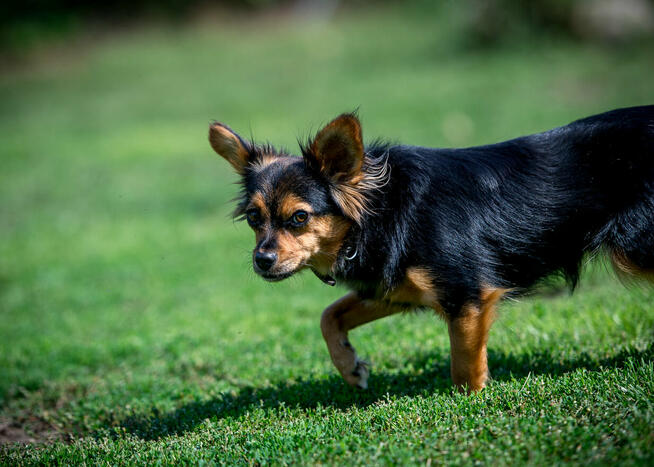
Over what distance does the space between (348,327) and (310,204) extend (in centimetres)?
113

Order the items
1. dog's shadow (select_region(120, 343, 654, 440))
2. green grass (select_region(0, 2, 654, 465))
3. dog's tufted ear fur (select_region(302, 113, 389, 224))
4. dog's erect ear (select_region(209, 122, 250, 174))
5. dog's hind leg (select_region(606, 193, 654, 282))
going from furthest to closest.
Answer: dog's erect ear (select_region(209, 122, 250, 174)) → dog's shadow (select_region(120, 343, 654, 440)) → dog's tufted ear fur (select_region(302, 113, 389, 224)) → dog's hind leg (select_region(606, 193, 654, 282)) → green grass (select_region(0, 2, 654, 465))

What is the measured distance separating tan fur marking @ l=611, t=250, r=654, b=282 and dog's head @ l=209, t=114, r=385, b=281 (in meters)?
1.77

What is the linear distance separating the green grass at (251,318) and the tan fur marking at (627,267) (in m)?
0.63

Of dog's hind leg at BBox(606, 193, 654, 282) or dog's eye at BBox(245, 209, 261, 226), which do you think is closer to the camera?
dog's hind leg at BBox(606, 193, 654, 282)

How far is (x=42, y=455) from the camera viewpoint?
441 cm

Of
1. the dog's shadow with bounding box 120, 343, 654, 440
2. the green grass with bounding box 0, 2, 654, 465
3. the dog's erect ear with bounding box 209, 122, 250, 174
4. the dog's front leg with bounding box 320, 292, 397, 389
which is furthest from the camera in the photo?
the dog's erect ear with bounding box 209, 122, 250, 174

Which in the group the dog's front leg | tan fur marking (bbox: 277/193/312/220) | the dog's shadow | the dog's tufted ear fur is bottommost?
the dog's shadow

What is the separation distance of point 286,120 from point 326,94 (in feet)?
10.3

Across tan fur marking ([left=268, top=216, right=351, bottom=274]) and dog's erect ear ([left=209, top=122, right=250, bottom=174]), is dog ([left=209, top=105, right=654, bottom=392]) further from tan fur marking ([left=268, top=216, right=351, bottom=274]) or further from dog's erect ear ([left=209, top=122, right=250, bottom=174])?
dog's erect ear ([left=209, top=122, right=250, bottom=174])


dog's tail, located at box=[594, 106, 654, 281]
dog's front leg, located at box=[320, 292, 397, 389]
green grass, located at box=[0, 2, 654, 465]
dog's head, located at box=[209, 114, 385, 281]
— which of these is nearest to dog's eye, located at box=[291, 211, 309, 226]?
dog's head, located at box=[209, 114, 385, 281]

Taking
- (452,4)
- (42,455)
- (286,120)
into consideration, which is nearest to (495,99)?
(286,120)

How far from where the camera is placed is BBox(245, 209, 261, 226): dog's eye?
475cm

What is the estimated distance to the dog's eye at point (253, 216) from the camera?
187 inches

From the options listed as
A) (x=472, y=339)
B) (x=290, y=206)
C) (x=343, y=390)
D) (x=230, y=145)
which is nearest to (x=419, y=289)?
(x=472, y=339)
